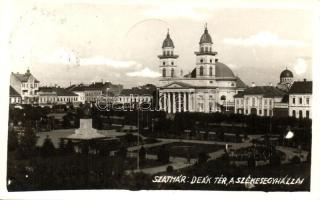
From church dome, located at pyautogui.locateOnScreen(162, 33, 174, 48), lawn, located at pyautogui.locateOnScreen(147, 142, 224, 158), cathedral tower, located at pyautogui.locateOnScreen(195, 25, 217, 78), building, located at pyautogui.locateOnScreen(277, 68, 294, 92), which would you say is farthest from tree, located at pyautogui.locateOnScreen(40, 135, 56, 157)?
building, located at pyautogui.locateOnScreen(277, 68, 294, 92)

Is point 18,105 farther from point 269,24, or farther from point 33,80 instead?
point 269,24

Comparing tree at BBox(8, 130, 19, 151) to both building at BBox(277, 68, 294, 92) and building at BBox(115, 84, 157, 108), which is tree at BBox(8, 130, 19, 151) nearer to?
building at BBox(115, 84, 157, 108)

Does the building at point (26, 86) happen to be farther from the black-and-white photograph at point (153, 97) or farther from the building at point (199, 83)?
the building at point (199, 83)

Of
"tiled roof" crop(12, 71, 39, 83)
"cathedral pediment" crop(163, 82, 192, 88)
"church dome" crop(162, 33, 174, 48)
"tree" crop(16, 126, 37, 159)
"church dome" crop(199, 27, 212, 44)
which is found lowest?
"tree" crop(16, 126, 37, 159)

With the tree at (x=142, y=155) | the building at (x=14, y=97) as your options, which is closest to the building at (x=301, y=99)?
the tree at (x=142, y=155)

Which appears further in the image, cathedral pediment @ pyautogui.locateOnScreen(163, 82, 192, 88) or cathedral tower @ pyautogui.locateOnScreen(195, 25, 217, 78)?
cathedral pediment @ pyautogui.locateOnScreen(163, 82, 192, 88)

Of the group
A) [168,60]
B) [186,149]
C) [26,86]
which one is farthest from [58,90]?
[186,149]

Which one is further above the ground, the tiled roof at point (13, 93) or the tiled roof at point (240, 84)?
the tiled roof at point (240, 84)

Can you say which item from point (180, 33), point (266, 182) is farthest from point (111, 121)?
point (266, 182)
